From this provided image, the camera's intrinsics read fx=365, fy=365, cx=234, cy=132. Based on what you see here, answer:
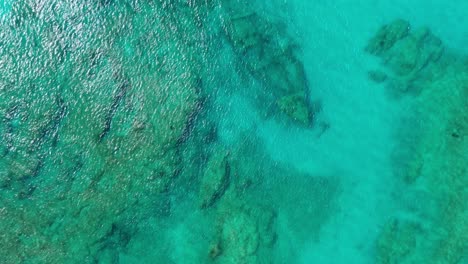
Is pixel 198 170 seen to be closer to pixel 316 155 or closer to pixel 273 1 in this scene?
pixel 316 155

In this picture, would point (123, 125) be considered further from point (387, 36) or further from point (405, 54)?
point (405, 54)

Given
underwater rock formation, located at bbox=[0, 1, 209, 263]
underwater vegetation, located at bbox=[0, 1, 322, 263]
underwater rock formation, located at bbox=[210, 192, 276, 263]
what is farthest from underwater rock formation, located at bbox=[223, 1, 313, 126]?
underwater rock formation, located at bbox=[210, 192, 276, 263]

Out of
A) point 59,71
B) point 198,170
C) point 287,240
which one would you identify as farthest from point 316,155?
point 59,71

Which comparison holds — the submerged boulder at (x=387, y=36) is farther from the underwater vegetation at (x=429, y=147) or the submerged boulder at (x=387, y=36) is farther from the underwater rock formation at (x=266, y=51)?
the underwater rock formation at (x=266, y=51)

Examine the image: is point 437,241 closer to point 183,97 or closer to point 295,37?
point 295,37

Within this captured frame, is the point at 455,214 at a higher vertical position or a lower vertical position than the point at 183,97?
lower

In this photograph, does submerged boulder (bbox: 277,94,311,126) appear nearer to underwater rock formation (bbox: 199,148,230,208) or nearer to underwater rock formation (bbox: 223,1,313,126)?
underwater rock formation (bbox: 223,1,313,126)

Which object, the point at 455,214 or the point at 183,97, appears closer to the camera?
the point at 455,214

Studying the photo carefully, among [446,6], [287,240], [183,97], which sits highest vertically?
[446,6]
